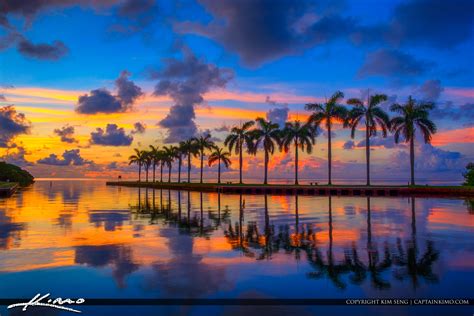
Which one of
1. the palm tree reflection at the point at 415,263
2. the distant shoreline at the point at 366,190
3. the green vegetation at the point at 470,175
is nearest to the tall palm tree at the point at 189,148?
the distant shoreline at the point at 366,190

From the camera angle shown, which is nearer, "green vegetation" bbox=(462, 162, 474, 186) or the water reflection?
the water reflection

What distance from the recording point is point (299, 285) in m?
10.3

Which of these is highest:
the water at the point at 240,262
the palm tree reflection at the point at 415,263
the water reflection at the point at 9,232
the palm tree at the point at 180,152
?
the palm tree at the point at 180,152

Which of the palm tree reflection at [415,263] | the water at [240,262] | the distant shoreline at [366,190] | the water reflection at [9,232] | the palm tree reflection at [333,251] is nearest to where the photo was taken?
the water at [240,262]

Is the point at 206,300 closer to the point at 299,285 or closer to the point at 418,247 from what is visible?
the point at 299,285

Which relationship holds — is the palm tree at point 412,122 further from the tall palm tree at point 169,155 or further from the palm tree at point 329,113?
the tall palm tree at point 169,155

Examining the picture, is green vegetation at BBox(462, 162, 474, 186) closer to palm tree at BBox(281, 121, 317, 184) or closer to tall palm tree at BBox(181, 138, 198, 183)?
palm tree at BBox(281, 121, 317, 184)

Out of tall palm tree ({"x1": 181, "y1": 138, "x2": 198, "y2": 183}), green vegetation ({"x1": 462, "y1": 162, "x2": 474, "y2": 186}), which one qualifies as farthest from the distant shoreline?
tall palm tree ({"x1": 181, "y1": 138, "x2": 198, "y2": 183})

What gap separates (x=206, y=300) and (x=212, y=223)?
582 inches

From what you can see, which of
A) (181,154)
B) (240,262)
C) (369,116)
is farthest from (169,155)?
(240,262)

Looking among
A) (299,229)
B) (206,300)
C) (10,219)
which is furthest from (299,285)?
(10,219)

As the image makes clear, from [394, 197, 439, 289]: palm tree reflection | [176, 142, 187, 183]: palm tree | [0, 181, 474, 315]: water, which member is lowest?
[0, 181, 474, 315]: water

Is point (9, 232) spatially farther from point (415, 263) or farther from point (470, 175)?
point (470, 175)

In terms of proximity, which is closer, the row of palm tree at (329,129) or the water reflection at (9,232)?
the water reflection at (9,232)
